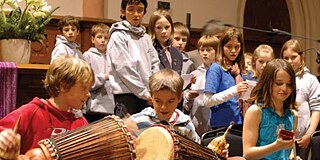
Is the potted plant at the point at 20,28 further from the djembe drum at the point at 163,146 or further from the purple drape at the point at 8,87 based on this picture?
the djembe drum at the point at 163,146

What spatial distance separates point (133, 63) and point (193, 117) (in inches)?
39.8

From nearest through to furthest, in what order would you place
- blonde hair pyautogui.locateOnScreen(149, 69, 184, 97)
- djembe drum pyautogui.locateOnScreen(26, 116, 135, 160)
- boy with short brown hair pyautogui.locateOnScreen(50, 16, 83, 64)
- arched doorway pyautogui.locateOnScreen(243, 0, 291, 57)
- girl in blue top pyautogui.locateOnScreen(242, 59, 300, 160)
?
djembe drum pyautogui.locateOnScreen(26, 116, 135, 160)
blonde hair pyautogui.locateOnScreen(149, 69, 184, 97)
girl in blue top pyautogui.locateOnScreen(242, 59, 300, 160)
boy with short brown hair pyautogui.locateOnScreen(50, 16, 83, 64)
arched doorway pyautogui.locateOnScreen(243, 0, 291, 57)

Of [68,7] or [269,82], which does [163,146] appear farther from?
[68,7]

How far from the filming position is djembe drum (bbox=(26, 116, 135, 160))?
2096mm

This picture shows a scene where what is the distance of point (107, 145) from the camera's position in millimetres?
2195

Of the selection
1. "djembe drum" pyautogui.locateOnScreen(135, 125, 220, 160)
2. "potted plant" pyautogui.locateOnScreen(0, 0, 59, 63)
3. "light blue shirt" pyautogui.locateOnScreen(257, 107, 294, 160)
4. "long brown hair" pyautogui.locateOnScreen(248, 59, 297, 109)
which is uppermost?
"potted plant" pyautogui.locateOnScreen(0, 0, 59, 63)

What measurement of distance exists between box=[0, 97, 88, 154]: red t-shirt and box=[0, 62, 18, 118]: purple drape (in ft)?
3.42

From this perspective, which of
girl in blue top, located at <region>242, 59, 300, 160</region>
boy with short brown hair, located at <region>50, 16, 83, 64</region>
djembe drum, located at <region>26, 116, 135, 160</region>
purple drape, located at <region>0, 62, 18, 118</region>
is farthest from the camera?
boy with short brown hair, located at <region>50, 16, 83, 64</region>

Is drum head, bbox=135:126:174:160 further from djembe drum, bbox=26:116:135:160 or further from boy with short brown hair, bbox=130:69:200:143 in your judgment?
boy with short brown hair, bbox=130:69:200:143

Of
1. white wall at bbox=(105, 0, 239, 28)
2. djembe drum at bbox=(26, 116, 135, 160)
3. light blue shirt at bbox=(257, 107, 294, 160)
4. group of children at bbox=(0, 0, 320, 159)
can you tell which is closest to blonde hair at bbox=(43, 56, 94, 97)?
group of children at bbox=(0, 0, 320, 159)

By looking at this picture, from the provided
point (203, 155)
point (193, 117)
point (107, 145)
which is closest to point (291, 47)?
point (193, 117)

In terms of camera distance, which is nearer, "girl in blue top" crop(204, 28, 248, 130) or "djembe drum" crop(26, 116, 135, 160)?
"djembe drum" crop(26, 116, 135, 160)

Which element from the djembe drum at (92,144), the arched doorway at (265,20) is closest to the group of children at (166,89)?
the djembe drum at (92,144)

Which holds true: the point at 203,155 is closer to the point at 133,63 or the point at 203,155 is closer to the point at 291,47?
the point at 133,63
